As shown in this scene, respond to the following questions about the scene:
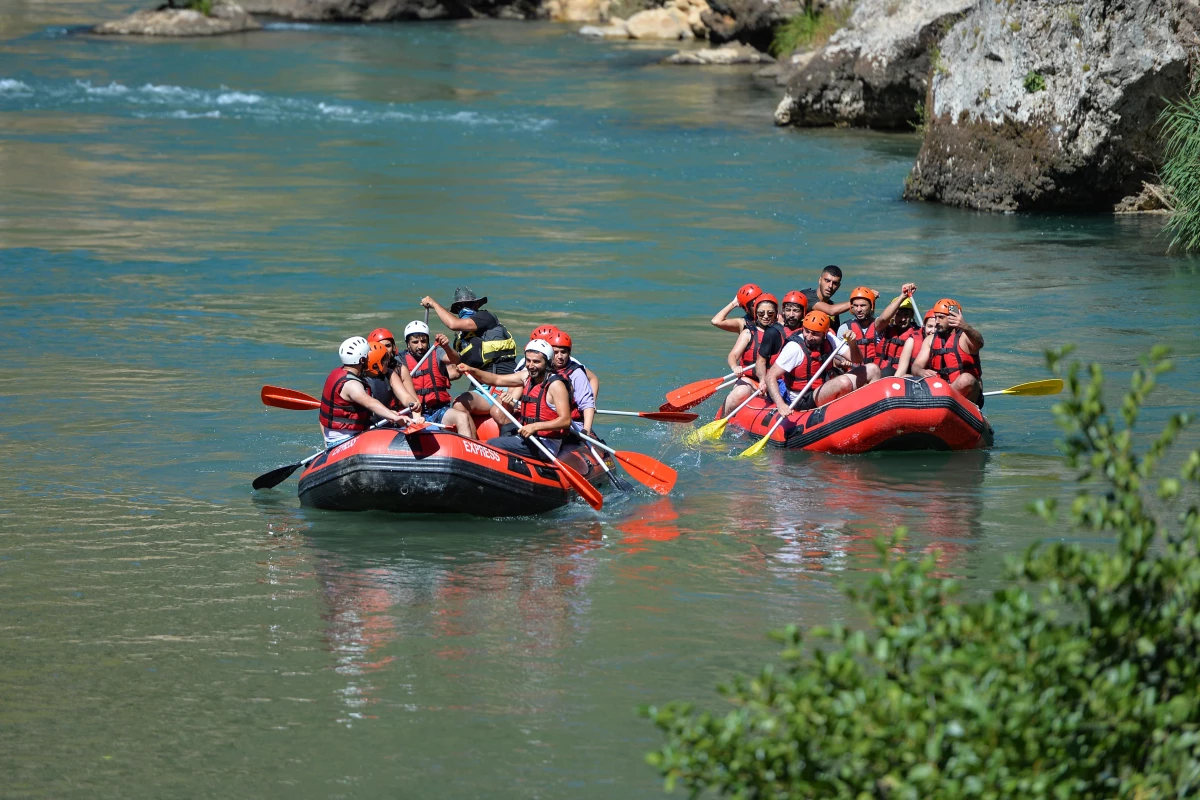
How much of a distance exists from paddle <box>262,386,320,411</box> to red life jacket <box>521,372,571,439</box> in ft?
5.57

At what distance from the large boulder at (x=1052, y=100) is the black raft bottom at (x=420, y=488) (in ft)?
41.9

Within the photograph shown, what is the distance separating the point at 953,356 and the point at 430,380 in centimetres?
412

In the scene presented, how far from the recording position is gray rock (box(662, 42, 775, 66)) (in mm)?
39500

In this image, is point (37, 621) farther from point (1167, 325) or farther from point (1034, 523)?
point (1167, 325)

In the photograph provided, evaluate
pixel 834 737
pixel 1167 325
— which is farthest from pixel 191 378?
pixel 834 737

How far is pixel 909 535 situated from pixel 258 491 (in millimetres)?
4673

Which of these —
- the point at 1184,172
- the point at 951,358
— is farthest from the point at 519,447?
the point at 1184,172

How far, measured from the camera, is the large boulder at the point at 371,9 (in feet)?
164

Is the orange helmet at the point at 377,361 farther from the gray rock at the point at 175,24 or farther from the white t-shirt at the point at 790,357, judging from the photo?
the gray rock at the point at 175,24

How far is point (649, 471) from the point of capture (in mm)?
11141

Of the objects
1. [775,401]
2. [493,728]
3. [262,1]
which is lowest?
[493,728]

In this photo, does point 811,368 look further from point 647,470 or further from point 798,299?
point 647,470

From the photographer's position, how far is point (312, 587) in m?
9.23

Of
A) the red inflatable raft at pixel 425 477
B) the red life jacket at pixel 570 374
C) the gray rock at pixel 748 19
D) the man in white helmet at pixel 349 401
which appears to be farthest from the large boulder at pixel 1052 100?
the gray rock at pixel 748 19
